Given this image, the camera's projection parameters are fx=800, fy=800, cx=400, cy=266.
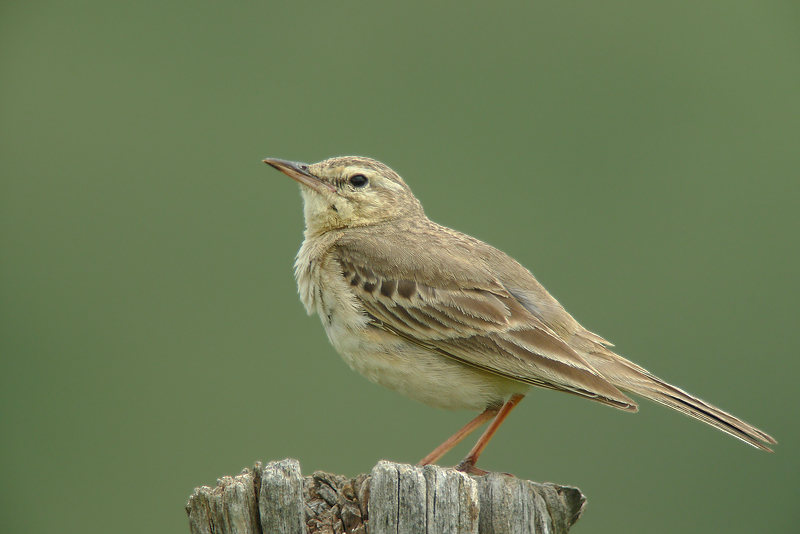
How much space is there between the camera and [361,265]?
7.04 metres

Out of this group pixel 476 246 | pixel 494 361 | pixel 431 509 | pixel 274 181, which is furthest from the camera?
pixel 274 181

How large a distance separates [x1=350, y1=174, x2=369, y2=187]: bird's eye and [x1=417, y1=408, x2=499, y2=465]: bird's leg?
2.57m

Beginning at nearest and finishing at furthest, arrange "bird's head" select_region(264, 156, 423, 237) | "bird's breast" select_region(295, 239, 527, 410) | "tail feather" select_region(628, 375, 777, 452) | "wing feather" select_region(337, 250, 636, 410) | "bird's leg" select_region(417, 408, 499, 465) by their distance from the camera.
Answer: "tail feather" select_region(628, 375, 777, 452) → "wing feather" select_region(337, 250, 636, 410) → "bird's breast" select_region(295, 239, 527, 410) → "bird's leg" select_region(417, 408, 499, 465) → "bird's head" select_region(264, 156, 423, 237)

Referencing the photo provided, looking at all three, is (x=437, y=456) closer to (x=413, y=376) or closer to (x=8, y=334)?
(x=413, y=376)

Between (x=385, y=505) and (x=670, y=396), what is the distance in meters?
2.73

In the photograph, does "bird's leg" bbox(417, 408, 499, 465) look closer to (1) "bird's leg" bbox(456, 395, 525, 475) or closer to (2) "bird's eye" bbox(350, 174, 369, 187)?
(1) "bird's leg" bbox(456, 395, 525, 475)

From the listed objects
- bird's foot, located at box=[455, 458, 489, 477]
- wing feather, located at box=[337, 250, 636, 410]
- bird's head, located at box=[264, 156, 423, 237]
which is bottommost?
bird's foot, located at box=[455, 458, 489, 477]

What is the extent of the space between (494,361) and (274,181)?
9.92 m

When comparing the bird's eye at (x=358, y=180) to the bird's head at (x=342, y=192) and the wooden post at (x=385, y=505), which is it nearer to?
the bird's head at (x=342, y=192)

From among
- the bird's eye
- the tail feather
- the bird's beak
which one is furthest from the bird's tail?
the bird's beak

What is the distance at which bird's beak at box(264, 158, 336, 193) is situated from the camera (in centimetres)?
794

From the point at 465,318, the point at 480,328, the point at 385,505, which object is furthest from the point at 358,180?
the point at 385,505

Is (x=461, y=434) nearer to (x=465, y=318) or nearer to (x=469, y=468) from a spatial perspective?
(x=469, y=468)

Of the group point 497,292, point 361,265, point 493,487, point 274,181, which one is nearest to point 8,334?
point 274,181
